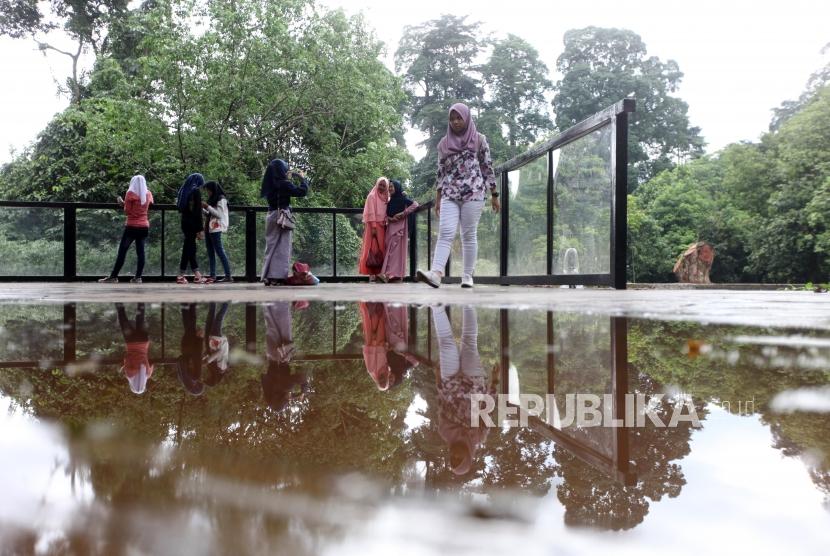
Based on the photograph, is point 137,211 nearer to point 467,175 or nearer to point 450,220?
point 450,220

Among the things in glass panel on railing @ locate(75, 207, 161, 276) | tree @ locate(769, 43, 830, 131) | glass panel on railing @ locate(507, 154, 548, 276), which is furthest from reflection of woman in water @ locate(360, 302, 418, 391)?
tree @ locate(769, 43, 830, 131)

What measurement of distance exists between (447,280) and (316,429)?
37.8ft

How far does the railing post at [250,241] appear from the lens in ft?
46.1

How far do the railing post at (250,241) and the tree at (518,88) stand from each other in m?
34.2

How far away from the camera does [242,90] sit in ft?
67.5

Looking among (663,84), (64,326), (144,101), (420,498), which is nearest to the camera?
(420,498)

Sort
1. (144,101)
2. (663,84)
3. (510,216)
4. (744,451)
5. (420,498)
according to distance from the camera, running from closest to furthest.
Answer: (420,498) → (744,451) → (510,216) → (144,101) → (663,84)

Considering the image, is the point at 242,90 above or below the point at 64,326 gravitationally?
above

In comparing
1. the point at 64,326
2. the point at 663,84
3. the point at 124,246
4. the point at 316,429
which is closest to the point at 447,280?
the point at 124,246

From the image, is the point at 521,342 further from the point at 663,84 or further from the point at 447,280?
the point at 663,84

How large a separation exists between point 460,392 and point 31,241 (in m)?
14.0

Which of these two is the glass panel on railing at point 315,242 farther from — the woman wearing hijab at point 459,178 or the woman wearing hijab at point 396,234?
the woman wearing hijab at point 459,178

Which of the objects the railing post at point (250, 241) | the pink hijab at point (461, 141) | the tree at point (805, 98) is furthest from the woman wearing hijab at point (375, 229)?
the tree at point (805, 98)

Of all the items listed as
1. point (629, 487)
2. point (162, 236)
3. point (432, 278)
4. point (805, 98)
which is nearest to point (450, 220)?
point (432, 278)
